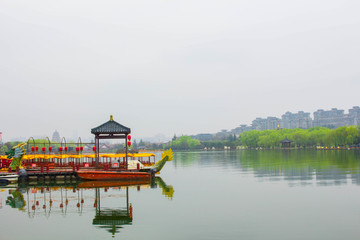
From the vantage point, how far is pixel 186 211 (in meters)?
20.1

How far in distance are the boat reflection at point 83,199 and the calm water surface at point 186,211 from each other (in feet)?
0.18

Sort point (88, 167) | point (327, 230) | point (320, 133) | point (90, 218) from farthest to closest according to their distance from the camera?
point (320, 133), point (88, 167), point (90, 218), point (327, 230)

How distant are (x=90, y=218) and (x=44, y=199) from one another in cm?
756

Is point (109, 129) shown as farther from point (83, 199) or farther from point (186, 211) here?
point (186, 211)

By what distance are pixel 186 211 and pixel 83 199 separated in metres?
8.31

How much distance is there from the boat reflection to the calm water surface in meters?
0.05

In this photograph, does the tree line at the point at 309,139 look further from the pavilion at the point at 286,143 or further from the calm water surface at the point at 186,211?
the calm water surface at the point at 186,211

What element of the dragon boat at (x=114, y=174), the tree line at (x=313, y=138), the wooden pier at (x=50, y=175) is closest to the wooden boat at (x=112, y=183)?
the dragon boat at (x=114, y=174)

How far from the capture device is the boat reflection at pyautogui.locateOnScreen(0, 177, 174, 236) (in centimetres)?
1927

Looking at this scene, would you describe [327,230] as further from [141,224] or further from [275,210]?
[141,224]

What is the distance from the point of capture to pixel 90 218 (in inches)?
741

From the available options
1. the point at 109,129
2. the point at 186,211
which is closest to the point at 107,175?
the point at 109,129

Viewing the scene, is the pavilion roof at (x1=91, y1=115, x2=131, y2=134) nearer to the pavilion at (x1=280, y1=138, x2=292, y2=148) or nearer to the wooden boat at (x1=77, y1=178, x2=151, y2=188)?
the wooden boat at (x1=77, y1=178, x2=151, y2=188)

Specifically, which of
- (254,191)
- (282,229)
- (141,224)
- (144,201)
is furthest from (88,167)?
(282,229)
